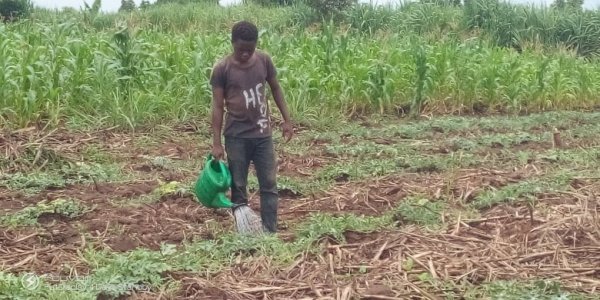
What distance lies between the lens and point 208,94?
8.23 metres

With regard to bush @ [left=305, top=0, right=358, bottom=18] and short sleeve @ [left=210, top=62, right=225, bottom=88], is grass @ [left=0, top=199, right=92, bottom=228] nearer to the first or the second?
short sleeve @ [left=210, top=62, right=225, bottom=88]

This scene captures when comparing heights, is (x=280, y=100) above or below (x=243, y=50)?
below

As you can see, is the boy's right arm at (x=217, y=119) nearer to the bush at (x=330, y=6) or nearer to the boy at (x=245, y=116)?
the boy at (x=245, y=116)

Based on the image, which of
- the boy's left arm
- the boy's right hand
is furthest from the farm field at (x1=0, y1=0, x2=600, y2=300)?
the boy's left arm

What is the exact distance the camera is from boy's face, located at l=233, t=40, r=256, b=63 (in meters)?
3.92

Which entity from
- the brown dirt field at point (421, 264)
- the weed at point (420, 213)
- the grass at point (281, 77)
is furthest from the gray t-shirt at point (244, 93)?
the grass at point (281, 77)

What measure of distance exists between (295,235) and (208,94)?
439cm

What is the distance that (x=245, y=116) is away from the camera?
4098 mm

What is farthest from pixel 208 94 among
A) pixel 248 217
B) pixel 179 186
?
pixel 248 217

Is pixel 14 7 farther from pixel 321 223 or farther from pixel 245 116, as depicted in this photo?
pixel 321 223

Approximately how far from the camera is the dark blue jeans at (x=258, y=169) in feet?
13.6

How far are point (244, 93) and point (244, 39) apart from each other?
32 centimetres

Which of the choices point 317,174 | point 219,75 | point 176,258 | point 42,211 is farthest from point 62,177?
point 176,258

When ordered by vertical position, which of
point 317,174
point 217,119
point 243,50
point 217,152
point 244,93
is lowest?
point 317,174
